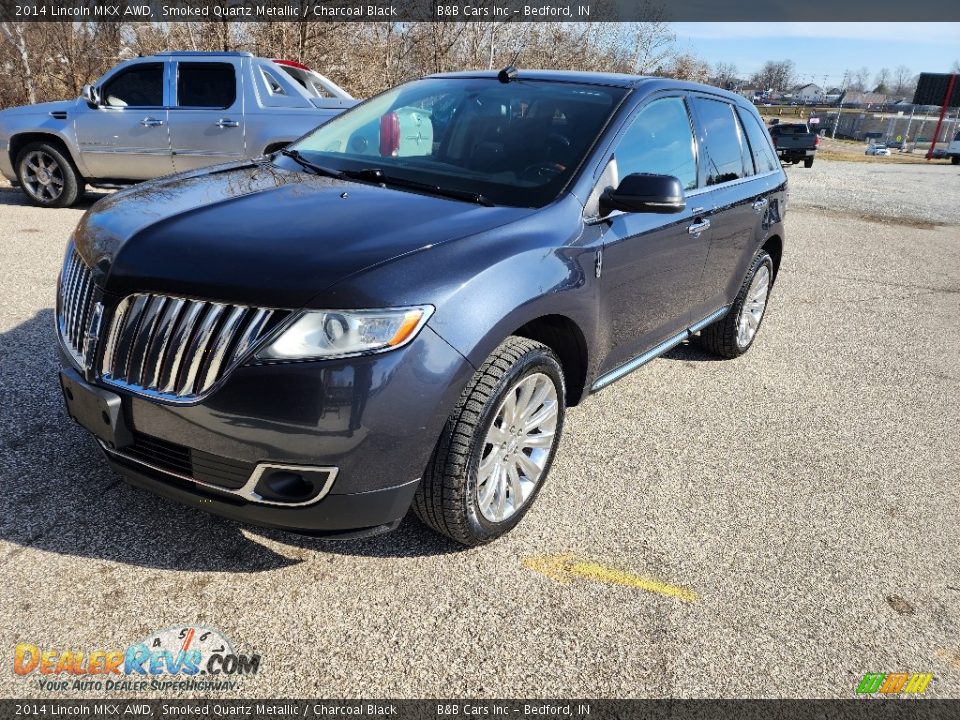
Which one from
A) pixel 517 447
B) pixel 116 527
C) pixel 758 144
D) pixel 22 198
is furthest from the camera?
pixel 22 198

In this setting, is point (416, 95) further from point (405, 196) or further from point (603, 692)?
point (603, 692)

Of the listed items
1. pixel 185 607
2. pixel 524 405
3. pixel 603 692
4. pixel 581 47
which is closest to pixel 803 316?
pixel 524 405

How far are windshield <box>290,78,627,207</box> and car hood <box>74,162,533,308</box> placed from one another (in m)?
0.27

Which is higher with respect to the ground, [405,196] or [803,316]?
[405,196]

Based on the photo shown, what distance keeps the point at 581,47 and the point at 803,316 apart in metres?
29.9

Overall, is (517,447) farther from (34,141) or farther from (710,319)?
(34,141)

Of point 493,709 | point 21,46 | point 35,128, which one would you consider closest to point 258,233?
point 493,709

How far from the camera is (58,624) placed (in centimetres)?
224

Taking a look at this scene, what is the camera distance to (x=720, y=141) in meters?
4.26

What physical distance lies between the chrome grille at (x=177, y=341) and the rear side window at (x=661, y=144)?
1.86 meters

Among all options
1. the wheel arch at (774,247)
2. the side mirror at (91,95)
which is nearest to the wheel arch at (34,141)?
the side mirror at (91,95)

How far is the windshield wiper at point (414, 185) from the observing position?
9.47 feet

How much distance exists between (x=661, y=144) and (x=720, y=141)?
90 cm

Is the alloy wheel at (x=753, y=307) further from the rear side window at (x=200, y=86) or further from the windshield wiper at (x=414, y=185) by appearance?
the rear side window at (x=200, y=86)
